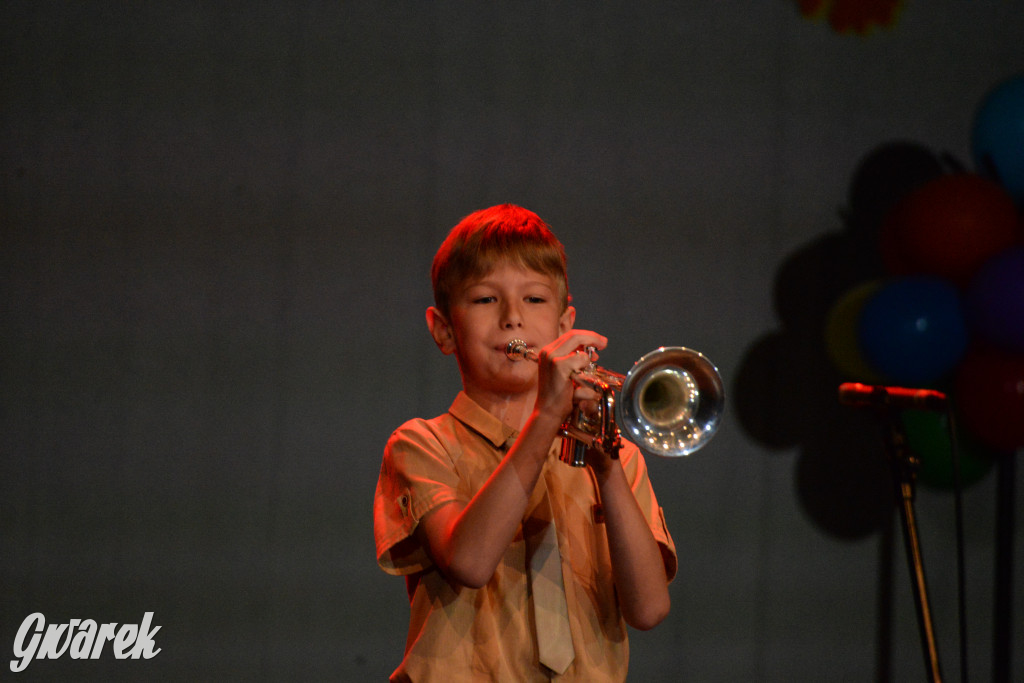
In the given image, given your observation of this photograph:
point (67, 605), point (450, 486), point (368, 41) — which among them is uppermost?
point (368, 41)

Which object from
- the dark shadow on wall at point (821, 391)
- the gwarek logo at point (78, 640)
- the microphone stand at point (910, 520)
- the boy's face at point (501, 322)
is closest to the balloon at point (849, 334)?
the dark shadow on wall at point (821, 391)

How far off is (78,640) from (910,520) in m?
2.64

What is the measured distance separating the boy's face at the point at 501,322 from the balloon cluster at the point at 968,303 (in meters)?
1.49

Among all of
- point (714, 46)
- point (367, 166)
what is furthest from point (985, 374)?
point (367, 166)

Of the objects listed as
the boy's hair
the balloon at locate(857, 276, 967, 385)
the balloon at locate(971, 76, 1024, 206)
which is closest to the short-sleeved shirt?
the boy's hair

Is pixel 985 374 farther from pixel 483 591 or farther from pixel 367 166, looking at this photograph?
pixel 367 166

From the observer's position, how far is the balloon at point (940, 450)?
2643 mm

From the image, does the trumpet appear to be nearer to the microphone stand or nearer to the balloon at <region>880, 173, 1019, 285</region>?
the microphone stand

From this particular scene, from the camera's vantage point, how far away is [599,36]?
3.08 meters

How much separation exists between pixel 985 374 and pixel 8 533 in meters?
3.20

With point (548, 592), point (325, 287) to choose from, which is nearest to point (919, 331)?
point (548, 592)

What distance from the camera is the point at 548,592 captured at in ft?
4.60

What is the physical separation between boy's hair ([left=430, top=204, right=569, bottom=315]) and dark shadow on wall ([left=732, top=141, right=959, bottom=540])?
176cm

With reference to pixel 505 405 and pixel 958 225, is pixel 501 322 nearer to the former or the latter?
pixel 505 405
